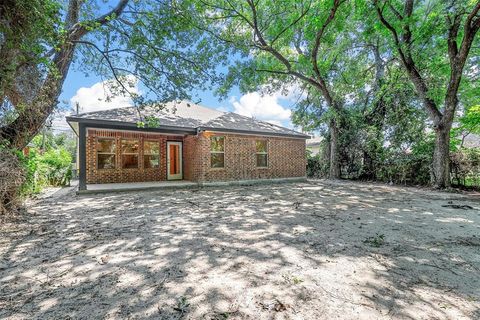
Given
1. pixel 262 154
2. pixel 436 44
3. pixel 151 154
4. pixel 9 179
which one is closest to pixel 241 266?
pixel 9 179

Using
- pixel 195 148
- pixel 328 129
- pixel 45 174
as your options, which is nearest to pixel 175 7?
Result: pixel 195 148

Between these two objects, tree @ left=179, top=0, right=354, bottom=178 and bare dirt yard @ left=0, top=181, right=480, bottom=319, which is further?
tree @ left=179, top=0, right=354, bottom=178

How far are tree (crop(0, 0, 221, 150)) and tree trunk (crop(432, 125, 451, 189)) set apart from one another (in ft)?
30.9

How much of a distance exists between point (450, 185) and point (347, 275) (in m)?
10.2

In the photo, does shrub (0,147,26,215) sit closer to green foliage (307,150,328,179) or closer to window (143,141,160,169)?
window (143,141,160,169)

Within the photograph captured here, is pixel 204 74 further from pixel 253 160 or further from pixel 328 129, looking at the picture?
pixel 328 129

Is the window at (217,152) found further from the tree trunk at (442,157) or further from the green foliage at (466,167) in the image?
the green foliage at (466,167)

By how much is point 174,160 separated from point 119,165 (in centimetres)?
260

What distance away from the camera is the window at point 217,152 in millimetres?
10645

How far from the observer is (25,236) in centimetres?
381

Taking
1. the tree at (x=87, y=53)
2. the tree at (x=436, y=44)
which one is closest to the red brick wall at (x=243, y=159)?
the tree at (x=87, y=53)

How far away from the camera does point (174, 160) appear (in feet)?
39.7

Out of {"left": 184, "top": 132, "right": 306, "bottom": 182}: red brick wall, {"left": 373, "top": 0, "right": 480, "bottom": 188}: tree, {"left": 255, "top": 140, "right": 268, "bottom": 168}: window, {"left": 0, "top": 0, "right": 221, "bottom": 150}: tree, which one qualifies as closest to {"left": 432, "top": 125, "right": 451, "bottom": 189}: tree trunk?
{"left": 373, "top": 0, "right": 480, "bottom": 188}: tree

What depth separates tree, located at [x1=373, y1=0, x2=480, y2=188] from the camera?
8094mm
